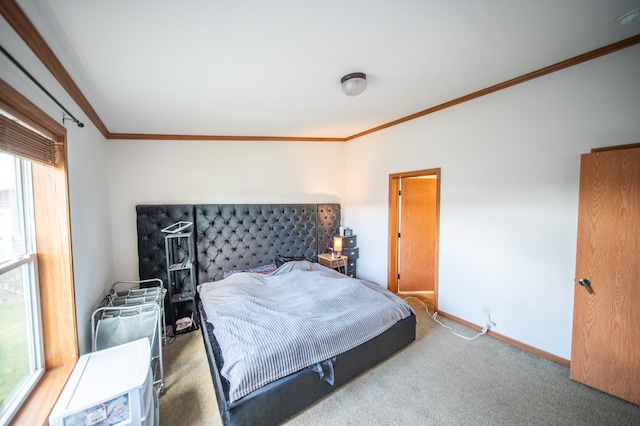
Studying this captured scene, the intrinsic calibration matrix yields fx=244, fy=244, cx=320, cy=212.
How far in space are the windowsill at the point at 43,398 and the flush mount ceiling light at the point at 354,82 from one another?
2873 millimetres

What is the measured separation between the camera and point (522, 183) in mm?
2418

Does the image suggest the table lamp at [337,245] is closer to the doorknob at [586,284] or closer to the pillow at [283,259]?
the pillow at [283,259]

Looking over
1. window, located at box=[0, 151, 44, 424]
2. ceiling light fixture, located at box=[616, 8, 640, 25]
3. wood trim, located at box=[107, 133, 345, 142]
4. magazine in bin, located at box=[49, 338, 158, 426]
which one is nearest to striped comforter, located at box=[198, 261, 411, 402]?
magazine in bin, located at box=[49, 338, 158, 426]

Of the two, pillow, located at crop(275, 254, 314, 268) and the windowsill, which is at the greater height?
pillow, located at crop(275, 254, 314, 268)

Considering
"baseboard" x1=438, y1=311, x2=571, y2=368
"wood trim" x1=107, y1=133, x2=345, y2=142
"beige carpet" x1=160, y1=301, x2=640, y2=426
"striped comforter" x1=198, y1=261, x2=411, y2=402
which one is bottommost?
"beige carpet" x1=160, y1=301, x2=640, y2=426

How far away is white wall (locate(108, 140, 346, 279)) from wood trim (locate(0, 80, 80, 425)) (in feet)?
5.84

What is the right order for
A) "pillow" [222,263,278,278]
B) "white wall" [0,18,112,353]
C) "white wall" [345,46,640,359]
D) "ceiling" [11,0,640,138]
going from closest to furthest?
1. "white wall" [0,18,112,353]
2. "ceiling" [11,0,640,138]
3. "white wall" [345,46,640,359]
4. "pillow" [222,263,278,278]

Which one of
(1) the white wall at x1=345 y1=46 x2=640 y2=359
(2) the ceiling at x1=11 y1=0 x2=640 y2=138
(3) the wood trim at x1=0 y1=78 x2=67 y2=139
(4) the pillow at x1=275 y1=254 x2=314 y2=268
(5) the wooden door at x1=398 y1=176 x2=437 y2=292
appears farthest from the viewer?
(5) the wooden door at x1=398 y1=176 x2=437 y2=292

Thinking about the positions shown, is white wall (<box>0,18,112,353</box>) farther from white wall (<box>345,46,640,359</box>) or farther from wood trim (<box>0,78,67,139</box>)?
white wall (<box>345,46,640,359</box>)

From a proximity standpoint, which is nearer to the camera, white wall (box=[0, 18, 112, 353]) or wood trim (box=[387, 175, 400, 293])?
white wall (box=[0, 18, 112, 353])

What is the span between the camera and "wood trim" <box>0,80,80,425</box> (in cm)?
158

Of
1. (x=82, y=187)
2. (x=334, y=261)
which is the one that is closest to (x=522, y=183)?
(x=334, y=261)

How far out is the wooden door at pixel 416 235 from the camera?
3.90 metres

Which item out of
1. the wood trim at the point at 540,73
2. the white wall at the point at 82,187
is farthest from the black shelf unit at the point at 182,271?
the wood trim at the point at 540,73
